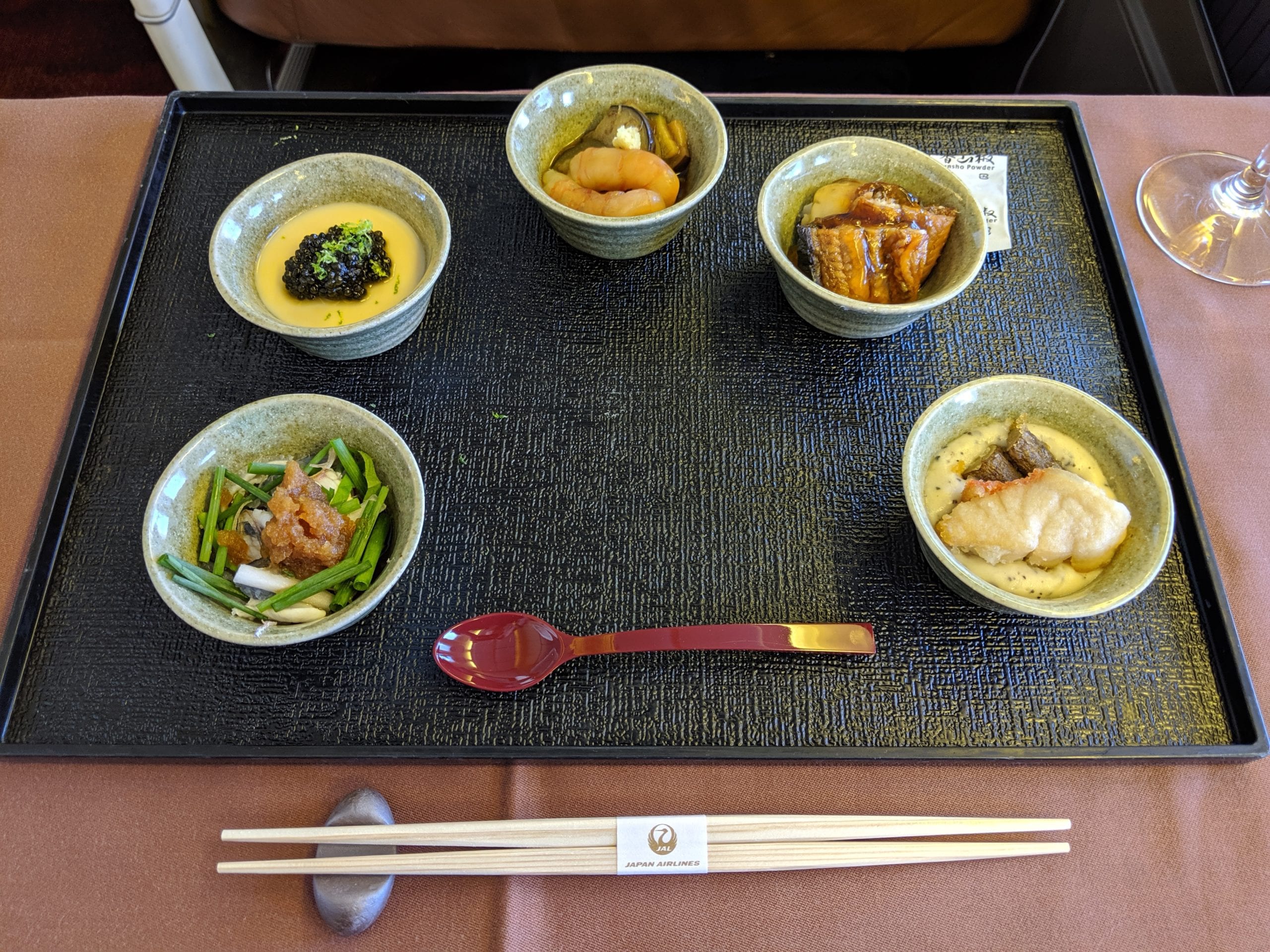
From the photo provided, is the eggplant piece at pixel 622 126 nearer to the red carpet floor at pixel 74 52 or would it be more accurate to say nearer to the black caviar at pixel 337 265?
the black caviar at pixel 337 265

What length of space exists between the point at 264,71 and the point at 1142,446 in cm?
275

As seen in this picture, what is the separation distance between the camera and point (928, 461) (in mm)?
1295

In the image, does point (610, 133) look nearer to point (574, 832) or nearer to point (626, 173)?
point (626, 173)

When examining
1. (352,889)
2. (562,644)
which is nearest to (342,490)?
(562,644)

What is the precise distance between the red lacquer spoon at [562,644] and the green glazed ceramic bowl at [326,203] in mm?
550

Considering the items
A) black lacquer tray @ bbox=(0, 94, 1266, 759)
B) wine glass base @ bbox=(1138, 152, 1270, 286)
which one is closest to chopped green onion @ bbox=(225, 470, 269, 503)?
black lacquer tray @ bbox=(0, 94, 1266, 759)

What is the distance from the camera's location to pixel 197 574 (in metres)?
1.18

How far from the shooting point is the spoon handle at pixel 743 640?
1.22 m

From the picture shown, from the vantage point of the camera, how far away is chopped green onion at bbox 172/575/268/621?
1170 millimetres

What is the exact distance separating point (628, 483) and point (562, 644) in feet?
1.02

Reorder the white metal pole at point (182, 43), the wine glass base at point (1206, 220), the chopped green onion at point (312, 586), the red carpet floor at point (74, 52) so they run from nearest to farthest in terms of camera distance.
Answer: the chopped green onion at point (312, 586) < the wine glass base at point (1206, 220) < the white metal pole at point (182, 43) < the red carpet floor at point (74, 52)

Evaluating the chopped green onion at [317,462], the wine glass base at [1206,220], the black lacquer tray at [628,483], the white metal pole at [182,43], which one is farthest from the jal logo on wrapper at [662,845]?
the white metal pole at [182,43]

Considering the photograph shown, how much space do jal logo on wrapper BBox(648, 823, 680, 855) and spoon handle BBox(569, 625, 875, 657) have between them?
0.25 meters

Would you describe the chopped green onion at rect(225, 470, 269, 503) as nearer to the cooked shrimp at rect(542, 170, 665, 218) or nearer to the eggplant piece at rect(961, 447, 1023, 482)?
the cooked shrimp at rect(542, 170, 665, 218)
